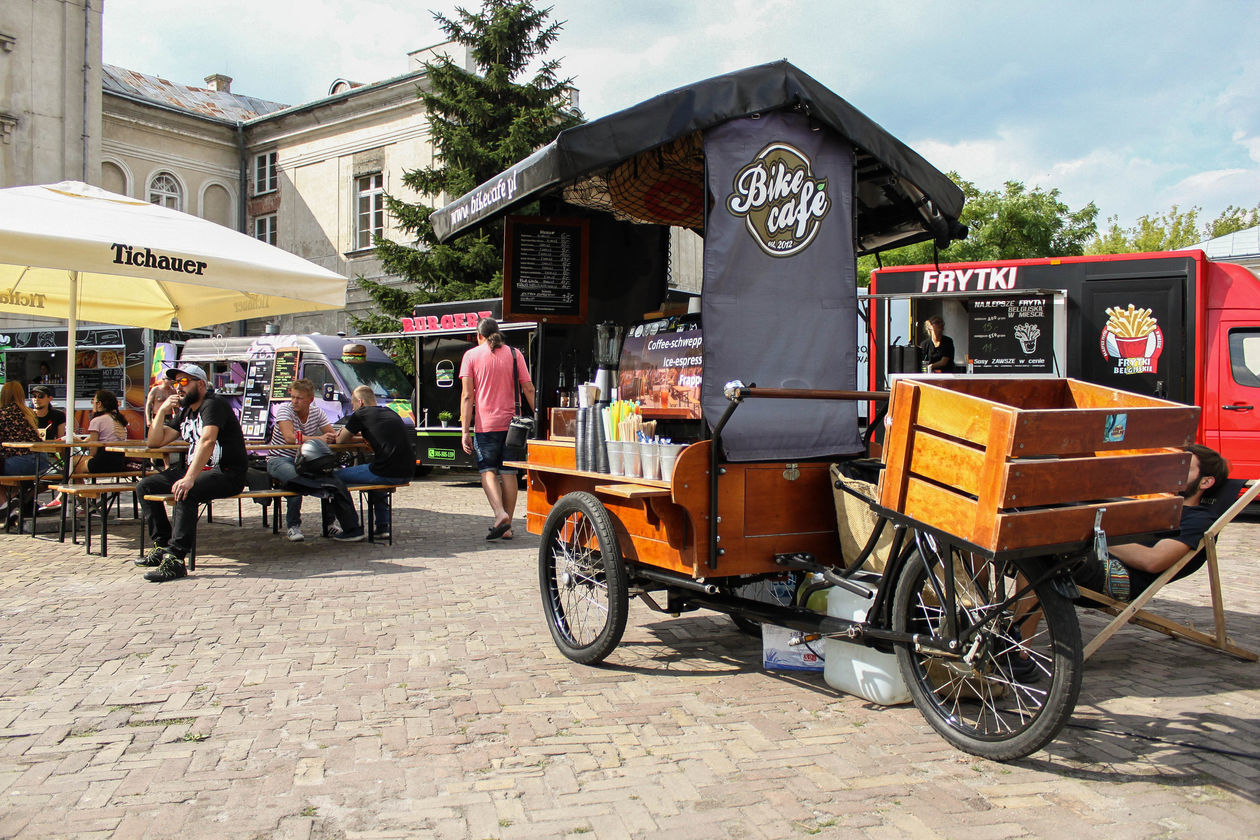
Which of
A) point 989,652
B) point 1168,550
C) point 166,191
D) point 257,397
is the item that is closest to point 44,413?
point 257,397

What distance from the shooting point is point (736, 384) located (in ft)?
12.9

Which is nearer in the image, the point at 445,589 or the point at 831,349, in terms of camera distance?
the point at 831,349

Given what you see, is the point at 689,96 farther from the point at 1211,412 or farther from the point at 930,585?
the point at 1211,412

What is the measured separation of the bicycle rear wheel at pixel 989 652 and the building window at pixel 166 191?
30.1 m

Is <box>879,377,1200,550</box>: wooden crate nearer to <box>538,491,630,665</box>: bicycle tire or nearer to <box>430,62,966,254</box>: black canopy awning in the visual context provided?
<box>538,491,630,665</box>: bicycle tire

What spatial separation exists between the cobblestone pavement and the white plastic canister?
108 millimetres

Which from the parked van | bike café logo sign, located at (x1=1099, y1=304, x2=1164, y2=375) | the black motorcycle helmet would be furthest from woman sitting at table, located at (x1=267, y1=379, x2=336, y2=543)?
bike café logo sign, located at (x1=1099, y1=304, x2=1164, y2=375)

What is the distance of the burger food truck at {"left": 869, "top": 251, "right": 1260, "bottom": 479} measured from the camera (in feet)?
35.7

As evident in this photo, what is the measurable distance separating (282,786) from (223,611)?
9.64 feet

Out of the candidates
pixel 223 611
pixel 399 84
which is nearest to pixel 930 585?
pixel 223 611

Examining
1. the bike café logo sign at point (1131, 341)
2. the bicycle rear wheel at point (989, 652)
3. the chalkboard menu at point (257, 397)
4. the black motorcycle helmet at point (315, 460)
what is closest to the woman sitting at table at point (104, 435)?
the black motorcycle helmet at point (315, 460)

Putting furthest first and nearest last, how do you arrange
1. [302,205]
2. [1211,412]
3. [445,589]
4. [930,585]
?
1. [302,205]
2. [1211,412]
3. [445,589]
4. [930,585]

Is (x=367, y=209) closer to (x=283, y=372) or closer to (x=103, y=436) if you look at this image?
(x=283, y=372)

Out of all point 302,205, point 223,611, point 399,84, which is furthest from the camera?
point 302,205
